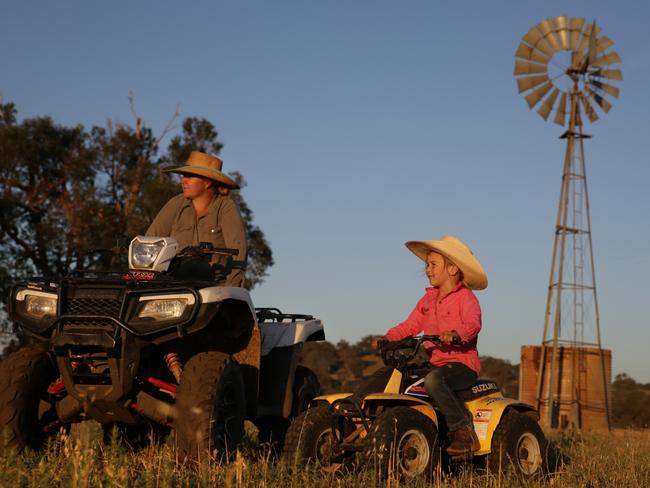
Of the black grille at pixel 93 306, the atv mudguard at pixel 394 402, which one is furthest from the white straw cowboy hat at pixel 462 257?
the black grille at pixel 93 306

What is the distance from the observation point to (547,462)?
793 cm

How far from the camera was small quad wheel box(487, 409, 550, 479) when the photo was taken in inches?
295

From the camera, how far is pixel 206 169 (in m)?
8.70

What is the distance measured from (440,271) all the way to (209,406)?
259 centimetres

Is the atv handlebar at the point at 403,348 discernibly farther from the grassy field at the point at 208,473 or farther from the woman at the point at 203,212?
the woman at the point at 203,212

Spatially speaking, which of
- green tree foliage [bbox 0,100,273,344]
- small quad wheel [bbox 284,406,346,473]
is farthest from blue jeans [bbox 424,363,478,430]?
green tree foliage [bbox 0,100,273,344]

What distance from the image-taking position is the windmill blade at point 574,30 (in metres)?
33.1

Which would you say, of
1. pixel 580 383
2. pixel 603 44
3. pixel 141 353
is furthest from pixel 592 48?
pixel 141 353

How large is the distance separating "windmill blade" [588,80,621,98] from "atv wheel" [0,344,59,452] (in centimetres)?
2974

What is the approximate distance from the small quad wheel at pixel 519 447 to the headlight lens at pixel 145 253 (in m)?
3.09

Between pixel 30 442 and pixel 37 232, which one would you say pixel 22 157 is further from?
pixel 30 442

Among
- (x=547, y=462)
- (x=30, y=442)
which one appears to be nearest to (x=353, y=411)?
(x=547, y=462)

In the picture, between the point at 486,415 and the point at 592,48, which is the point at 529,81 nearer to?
the point at 592,48

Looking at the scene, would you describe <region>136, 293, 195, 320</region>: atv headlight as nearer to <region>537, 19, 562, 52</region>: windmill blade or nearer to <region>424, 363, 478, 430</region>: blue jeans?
<region>424, 363, 478, 430</region>: blue jeans
